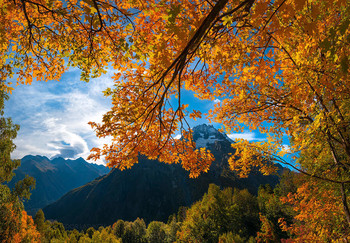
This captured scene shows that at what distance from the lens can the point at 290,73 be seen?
4797 mm

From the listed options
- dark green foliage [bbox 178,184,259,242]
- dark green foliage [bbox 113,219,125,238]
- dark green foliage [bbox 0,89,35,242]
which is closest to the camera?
dark green foliage [bbox 0,89,35,242]

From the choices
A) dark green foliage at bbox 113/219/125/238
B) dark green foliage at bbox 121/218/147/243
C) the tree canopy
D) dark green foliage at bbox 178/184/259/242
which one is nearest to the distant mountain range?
dark green foliage at bbox 121/218/147/243

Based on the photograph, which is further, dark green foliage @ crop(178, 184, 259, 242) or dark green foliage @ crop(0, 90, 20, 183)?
dark green foliage @ crop(178, 184, 259, 242)

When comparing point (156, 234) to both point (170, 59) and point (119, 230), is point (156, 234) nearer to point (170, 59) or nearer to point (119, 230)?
point (119, 230)

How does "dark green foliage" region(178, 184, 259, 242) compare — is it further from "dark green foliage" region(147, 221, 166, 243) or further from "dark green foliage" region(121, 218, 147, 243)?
"dark green foliage" region(121, 218, 147, 243)

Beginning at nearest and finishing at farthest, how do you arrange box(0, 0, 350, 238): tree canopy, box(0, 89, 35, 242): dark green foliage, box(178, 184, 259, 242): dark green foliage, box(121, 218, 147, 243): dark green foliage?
box(0, 0, 350, 238): tree canopy
box(0, 89, 35, 242): dark green foliage
box(178, 184, 259, 242): dark green foliage
box(121, 218, 147, 243): dark green foliage

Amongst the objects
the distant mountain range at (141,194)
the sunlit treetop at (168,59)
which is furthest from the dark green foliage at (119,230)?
the distant mountain range at (141,194)

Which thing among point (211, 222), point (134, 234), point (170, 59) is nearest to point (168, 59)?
point (170, 59)

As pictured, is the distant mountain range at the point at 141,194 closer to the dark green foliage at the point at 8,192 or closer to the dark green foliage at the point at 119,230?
the dark green foliage at the point at 119,230

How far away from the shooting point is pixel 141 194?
513ft

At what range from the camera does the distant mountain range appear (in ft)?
463

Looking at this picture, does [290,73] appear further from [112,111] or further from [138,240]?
[138,240]

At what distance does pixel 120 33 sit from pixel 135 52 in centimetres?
66

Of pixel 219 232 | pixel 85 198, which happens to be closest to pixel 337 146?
pixel 219 232
